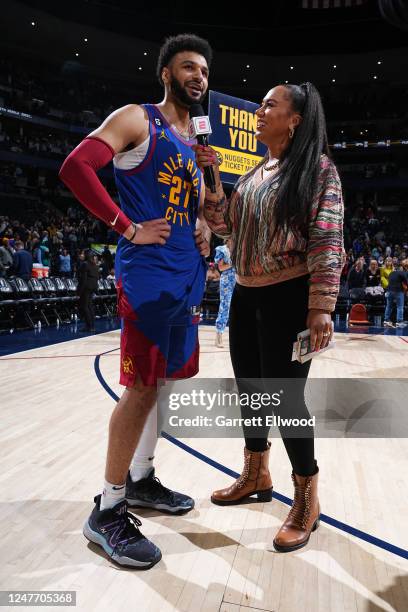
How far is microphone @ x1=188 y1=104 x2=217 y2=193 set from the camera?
1.75 metres

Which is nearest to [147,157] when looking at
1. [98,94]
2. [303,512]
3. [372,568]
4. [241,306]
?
[241,306]

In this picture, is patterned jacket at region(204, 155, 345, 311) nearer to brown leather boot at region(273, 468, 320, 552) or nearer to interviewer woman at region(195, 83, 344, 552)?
interviewer woman at region(195, 83, 344, 552)

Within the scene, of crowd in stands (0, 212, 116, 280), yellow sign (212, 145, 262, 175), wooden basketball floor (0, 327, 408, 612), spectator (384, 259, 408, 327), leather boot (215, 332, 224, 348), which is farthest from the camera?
spectator (384, 259, 408, 327)

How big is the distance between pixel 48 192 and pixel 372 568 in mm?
23360

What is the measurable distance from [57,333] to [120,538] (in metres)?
6.91

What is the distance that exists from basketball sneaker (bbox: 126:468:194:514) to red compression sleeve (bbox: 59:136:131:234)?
1.10 meters

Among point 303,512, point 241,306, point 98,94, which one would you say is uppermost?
point 98,94

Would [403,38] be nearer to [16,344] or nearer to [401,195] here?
[401,195]

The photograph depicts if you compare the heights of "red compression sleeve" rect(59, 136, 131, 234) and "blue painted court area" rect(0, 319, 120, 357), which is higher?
"red compression sleeve" rect(59, 136, 131, 234)

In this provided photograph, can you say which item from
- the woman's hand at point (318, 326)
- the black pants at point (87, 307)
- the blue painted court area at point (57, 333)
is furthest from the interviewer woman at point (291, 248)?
the black pants at point (87, 307)

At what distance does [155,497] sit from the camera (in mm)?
2076

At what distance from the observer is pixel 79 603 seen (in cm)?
143

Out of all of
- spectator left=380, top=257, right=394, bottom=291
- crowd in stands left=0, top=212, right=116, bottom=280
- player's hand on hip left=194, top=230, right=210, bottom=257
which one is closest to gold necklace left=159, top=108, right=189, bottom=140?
player's hand on hip left=194, top=230, right=210, bottom=257

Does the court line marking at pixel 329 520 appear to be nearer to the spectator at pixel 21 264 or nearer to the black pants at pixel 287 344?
the black pants at pixel 287 344
